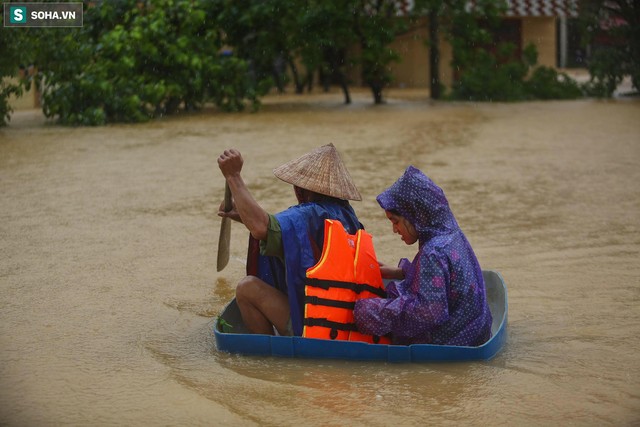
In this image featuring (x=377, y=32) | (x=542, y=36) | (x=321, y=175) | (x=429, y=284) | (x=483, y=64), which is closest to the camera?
(x=429, y=284)

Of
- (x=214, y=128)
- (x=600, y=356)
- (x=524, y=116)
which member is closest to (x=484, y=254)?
(x=600, y=356)

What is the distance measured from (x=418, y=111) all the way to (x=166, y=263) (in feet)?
30.9

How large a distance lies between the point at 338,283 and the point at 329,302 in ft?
0.29

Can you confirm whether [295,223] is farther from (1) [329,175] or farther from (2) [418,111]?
(2) [418,111]

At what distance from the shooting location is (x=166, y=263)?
6348mm

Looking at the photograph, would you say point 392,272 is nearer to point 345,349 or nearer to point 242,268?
point 345,349

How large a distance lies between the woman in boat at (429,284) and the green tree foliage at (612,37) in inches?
524

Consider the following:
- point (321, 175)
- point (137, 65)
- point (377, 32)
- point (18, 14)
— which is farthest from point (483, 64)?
point (321, 175)

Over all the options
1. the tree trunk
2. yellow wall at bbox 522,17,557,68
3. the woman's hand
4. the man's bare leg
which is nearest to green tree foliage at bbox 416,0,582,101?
the tree trunk

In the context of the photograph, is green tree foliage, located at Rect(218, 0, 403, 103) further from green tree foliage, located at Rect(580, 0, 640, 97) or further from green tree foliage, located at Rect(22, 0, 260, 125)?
green tree foliage, located at Rect(580, 0, 640, 97)

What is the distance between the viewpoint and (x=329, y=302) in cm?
427

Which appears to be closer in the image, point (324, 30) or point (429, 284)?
point (429, 284)

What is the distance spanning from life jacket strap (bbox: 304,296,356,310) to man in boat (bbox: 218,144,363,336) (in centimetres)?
12

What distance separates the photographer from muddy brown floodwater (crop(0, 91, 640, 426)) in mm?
3957
